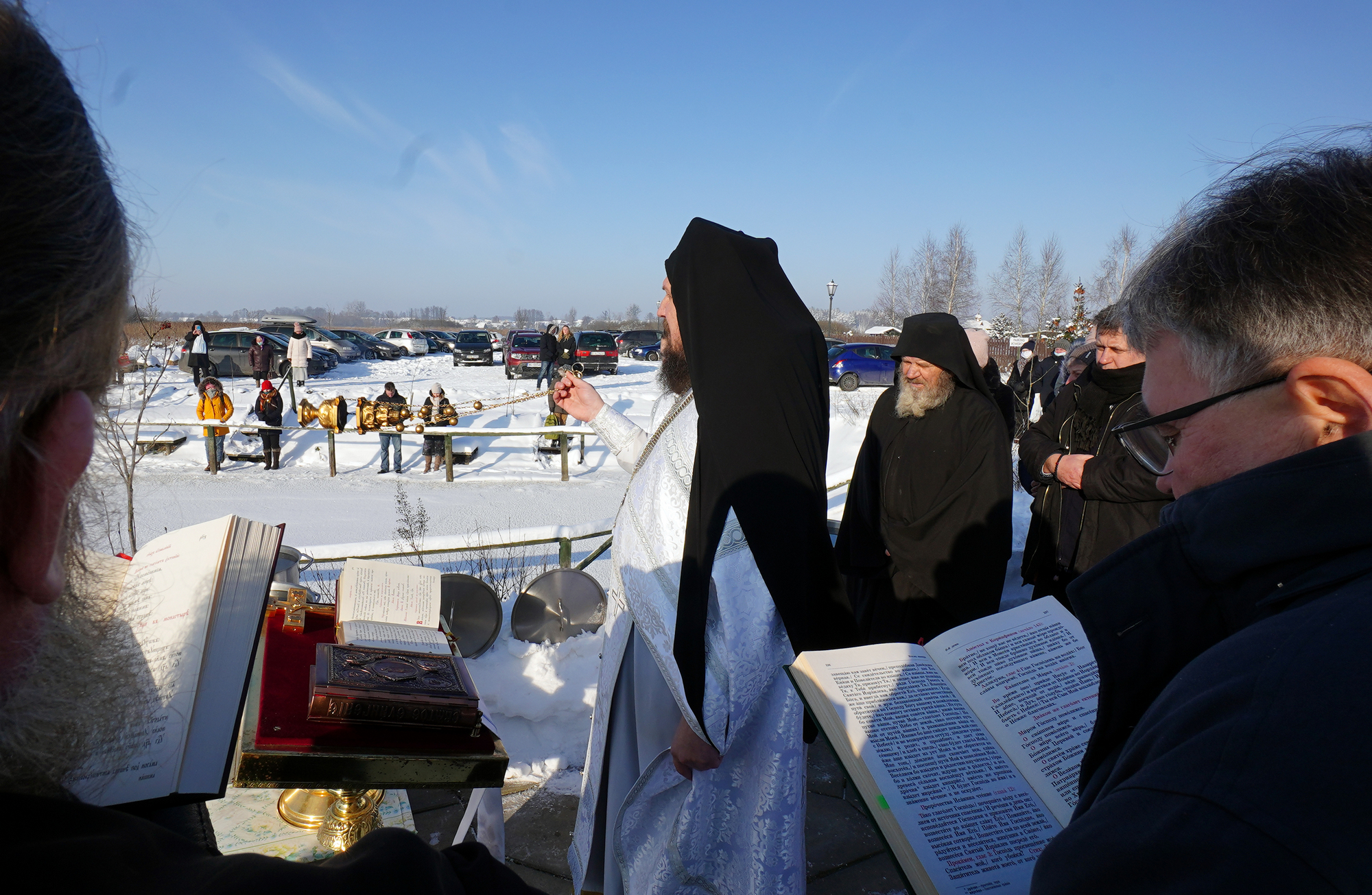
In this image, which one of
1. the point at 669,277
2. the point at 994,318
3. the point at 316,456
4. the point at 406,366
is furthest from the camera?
the point at 994,318

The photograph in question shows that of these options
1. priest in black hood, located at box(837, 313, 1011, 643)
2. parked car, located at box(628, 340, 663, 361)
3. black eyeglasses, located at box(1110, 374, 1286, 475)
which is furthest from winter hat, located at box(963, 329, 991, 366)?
parked car, located at box(628, 340, 663, 361)

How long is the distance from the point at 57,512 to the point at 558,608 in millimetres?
3659

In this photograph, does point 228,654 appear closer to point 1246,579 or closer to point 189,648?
point 189,648

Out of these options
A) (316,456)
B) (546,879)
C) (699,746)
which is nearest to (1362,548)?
(699,746)

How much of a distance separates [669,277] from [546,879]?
7.38 ft

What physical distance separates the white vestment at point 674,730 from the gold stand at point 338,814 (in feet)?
2.80

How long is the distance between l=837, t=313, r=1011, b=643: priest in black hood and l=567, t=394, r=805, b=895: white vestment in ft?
5.76

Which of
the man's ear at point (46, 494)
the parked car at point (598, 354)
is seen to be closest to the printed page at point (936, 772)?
the man's ear at point (46, 494)

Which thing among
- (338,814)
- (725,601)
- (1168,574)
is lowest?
(338,814)

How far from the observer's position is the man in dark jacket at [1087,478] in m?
3.54

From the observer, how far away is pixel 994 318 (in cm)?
4403

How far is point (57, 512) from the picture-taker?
25.2 inches

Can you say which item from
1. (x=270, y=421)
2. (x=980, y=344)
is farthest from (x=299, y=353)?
(x=980, y=344)

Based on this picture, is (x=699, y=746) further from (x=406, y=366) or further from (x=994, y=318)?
(x=994, y=318)
